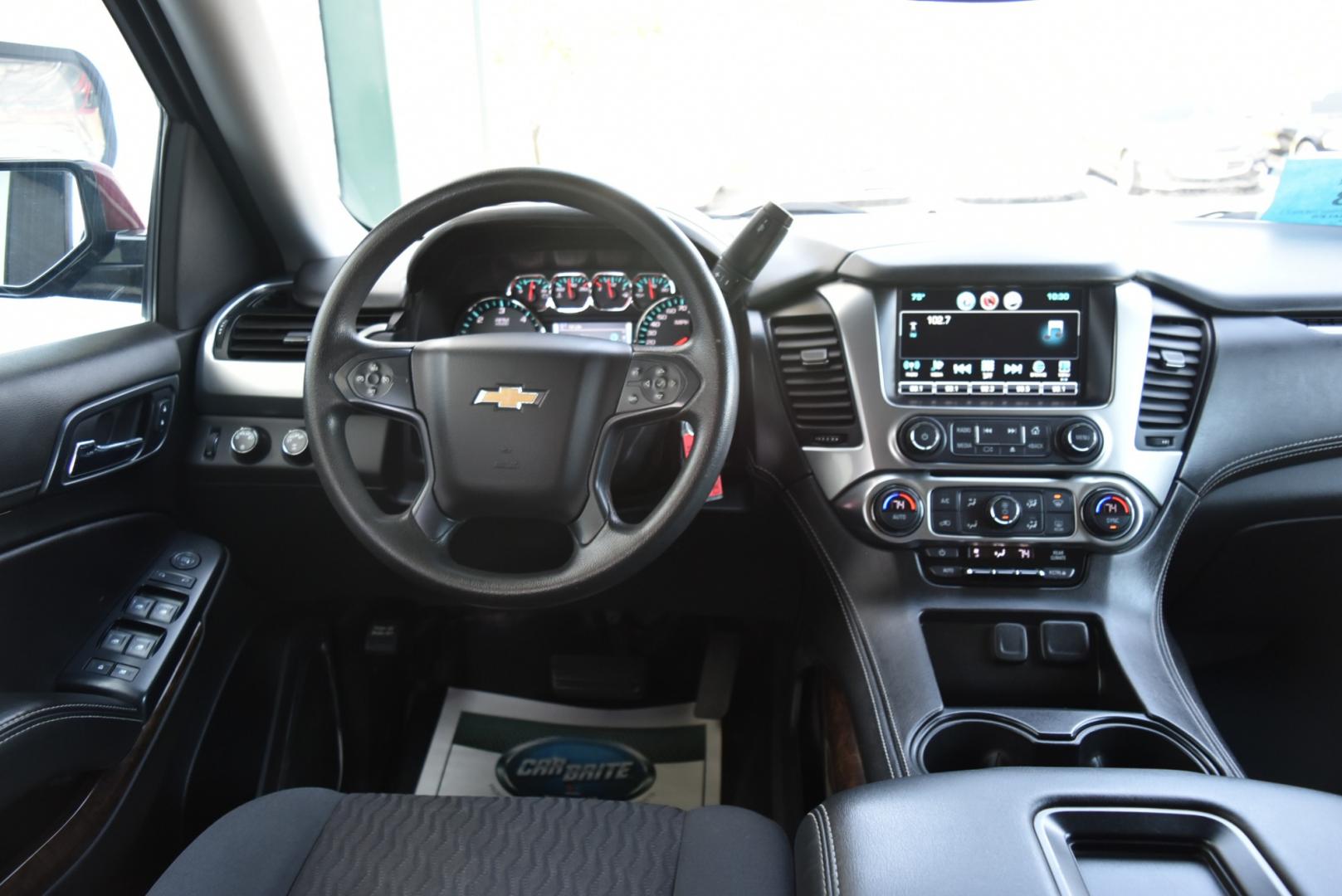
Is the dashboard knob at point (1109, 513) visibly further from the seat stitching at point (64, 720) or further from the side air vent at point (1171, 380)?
the seat stitching at point (64, 720)

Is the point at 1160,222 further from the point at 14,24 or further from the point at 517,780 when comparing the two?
the point at 14,24

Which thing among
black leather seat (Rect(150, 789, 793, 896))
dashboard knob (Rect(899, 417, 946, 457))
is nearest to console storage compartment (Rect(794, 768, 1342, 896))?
black leather seat (Rect(150, 789, 793, 896))

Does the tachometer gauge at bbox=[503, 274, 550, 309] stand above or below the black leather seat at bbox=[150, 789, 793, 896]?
above

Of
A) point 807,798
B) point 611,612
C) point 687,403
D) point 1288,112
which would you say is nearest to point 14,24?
point 687,403

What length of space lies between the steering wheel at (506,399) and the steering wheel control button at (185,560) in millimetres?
596

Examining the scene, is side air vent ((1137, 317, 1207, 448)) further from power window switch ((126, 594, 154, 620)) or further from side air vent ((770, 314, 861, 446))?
power window switch ((126, 594, 154, 620))

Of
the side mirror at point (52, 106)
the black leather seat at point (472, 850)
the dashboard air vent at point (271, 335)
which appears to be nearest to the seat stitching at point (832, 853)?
the black leather seat at point (472, 850)

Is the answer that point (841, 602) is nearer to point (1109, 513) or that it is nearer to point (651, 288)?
point (1109, 513)

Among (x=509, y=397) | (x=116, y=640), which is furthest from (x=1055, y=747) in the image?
(x=116, y=640)

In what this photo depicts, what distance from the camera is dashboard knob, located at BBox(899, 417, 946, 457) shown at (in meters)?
1.50

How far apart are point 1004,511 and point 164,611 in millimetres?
1378

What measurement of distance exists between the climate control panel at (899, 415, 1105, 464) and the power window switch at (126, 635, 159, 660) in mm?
1240

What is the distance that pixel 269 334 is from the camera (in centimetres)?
178

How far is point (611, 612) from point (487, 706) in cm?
37
